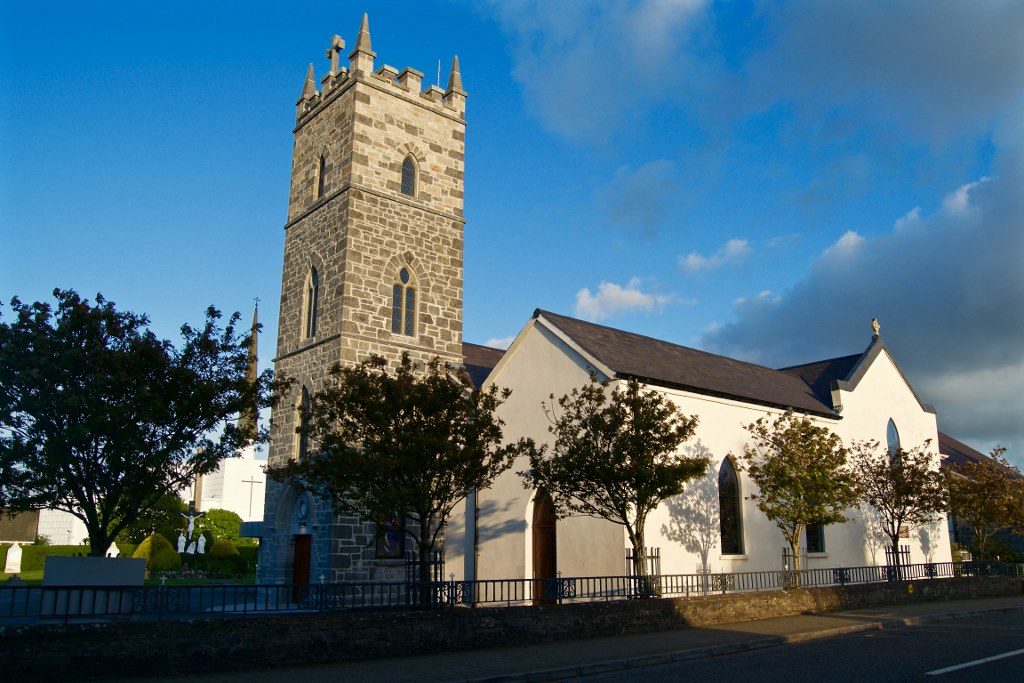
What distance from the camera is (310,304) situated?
86.4 feet

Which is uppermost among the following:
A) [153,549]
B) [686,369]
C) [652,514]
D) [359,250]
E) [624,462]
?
[359,250]

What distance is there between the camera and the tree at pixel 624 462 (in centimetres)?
1822

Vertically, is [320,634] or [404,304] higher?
[404,304]

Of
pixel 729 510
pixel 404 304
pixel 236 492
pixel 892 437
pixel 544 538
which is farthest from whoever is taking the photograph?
pixel 236 492

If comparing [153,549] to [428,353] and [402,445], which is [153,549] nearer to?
[428,353]

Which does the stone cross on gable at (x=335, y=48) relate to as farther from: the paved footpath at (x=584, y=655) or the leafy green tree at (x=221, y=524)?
the leafy green tree at (x=221, y=524)

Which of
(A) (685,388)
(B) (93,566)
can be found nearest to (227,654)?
(B) (93,566)

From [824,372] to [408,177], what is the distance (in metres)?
20.1

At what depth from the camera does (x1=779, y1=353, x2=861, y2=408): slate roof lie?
106 feet

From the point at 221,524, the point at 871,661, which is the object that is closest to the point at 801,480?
the point at 871,661

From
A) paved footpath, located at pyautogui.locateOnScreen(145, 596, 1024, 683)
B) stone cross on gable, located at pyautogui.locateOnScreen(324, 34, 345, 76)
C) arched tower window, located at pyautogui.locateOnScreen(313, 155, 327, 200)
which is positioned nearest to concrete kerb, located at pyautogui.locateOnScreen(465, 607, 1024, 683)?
paved footpath, located at pyautogui.locateOnScreen(145, 596, 1024, 683)

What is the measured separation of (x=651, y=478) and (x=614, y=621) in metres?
3.32

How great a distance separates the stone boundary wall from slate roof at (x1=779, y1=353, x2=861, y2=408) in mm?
14546

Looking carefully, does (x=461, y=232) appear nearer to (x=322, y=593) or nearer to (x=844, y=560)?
(x=322, y=593)
